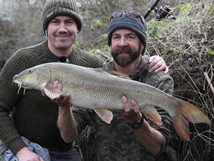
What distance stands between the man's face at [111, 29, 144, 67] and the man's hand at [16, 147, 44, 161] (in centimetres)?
147

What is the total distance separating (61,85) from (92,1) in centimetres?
682

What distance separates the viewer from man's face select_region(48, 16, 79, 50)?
2973 millimetres

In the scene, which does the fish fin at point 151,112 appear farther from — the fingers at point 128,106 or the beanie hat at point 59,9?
the beanie hat at point 59,9

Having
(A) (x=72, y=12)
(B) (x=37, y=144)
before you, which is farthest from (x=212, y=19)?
(B) (x=37, y=144)

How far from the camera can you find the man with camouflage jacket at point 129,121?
236 cm

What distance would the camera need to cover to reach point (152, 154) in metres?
2.50

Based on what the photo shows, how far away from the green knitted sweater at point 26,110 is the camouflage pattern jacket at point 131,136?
53 centimetres

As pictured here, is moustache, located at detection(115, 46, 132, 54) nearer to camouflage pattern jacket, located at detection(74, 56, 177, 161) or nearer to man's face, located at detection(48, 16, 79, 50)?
camouflage pattern jacket, located at detection(74, 56, 177, 161)

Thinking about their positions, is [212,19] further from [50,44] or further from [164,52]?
[50,44]

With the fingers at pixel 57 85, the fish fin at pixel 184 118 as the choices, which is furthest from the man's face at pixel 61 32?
the fish fin at pixel 184 118

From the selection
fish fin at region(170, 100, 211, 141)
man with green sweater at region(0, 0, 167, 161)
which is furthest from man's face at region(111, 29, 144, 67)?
fish fin at region(170, 100, 211, 141)

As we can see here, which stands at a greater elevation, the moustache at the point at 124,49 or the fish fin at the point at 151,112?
the moustache at the point at 124,49

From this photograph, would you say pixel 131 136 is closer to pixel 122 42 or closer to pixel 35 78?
pixel 122 42

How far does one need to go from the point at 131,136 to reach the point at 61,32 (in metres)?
1.62
